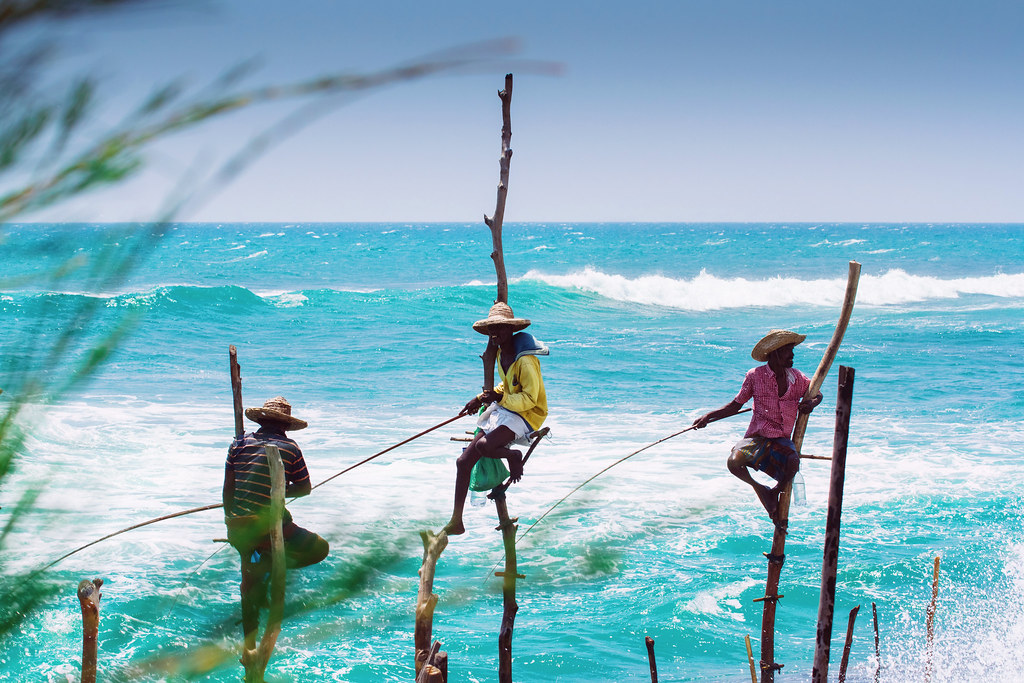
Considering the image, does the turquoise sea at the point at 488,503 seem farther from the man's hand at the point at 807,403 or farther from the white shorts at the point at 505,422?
the man's hand at the point at 807,403

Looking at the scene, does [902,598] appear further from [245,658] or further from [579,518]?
[245,658]

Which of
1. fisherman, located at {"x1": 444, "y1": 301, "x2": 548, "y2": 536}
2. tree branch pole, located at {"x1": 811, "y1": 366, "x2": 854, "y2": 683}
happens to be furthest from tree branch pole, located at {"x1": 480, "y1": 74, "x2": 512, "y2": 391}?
tree branch pole, located at {"x1": 811, "y1": 366, "x2": 854, "y2": 683}

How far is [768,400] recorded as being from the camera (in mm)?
4352

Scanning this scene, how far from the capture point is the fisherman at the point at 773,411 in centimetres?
426

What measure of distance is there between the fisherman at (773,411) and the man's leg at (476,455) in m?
0.95

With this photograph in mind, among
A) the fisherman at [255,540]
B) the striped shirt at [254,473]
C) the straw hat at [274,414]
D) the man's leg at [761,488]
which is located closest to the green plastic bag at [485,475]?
the straw hat at [274,414]

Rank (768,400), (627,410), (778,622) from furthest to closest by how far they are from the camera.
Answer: (627,410)
(778,622)
(768,400)

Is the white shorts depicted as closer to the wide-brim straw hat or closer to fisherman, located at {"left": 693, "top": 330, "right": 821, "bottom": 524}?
the wide-brim straw hat

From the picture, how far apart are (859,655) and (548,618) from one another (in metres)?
2.68

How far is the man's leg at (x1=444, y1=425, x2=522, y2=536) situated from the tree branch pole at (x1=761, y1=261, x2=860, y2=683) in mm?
1367

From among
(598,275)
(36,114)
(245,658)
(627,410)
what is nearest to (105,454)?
(627,410)

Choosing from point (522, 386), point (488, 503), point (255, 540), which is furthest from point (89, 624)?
point (488, 503)

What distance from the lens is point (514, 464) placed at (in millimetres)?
4672

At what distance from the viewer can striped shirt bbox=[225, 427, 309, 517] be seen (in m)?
1.86
